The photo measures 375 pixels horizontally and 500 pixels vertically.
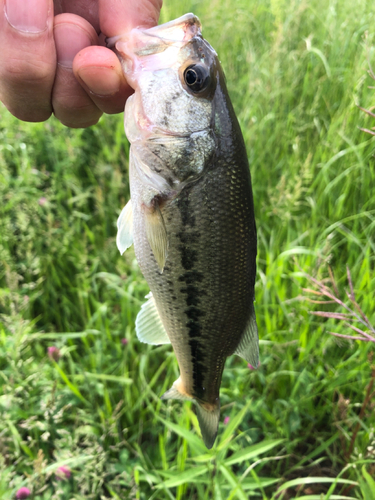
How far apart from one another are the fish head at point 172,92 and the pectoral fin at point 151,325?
617 millimetres

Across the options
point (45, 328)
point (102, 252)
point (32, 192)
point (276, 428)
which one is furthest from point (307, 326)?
point (32, 192)

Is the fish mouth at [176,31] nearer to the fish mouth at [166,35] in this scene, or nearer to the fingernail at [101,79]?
the fish mouth at [166,35]

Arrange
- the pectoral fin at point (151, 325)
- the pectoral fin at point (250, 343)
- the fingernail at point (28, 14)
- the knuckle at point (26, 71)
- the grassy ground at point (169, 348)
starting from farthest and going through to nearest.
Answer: the grassy ground at point (169, 348) → the pectoral fin at point (151, 325) → the pectoral fin at point (250, 343) → the knuckle at point (26, 71) → the fingernail at point (28, 14)

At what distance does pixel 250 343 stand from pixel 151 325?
44 centimetres

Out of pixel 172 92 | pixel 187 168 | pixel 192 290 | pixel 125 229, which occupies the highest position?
pixel 172 92

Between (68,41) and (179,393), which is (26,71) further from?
(179,393)

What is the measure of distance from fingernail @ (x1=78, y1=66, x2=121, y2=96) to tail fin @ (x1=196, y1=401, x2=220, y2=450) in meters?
1.32

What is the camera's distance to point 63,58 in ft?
4.57

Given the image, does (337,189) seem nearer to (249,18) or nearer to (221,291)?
(221,291)

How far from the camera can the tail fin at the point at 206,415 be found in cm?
143

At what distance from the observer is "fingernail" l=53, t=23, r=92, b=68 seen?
4.49 ft

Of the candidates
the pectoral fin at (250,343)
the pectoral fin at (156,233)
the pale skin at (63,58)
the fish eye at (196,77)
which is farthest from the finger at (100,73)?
the pectoral fin at (250,343)

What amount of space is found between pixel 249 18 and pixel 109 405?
474 centimetres

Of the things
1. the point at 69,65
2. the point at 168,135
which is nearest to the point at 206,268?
the point at 168,135
